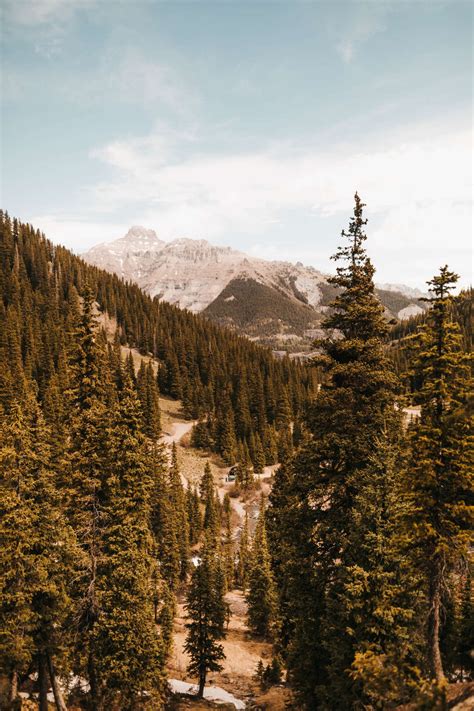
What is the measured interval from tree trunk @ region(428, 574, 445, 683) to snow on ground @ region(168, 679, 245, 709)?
24.2m

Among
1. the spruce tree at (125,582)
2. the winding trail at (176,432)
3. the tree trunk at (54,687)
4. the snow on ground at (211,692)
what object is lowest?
the snow on ground at (211,692)

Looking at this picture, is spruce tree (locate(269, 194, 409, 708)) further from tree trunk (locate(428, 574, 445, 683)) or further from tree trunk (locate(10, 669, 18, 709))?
tree trunk (locate(10, 669, 18, 709))

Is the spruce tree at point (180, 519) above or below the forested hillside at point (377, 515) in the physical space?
below

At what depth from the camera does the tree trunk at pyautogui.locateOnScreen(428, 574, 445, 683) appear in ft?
40.4

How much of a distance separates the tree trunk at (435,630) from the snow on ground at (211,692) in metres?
24.2

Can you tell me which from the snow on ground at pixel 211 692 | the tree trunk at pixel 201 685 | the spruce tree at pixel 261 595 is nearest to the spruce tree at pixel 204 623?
the tree trunk at pixel 201 685

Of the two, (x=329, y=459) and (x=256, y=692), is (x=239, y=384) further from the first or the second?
(x=329, y=459)

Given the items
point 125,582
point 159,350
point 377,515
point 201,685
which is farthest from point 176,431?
point 377,515

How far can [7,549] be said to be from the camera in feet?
61.4

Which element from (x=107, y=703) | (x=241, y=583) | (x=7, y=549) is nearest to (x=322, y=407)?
(x=7, y=549)

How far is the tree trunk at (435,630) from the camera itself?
12312 millimetres

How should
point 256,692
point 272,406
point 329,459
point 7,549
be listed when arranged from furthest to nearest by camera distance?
point 272,406
point 256,692
point 7,549
point 329,459

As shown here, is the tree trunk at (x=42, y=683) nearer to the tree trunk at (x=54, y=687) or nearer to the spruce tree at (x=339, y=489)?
the tree trunk at (x=54, y=687)

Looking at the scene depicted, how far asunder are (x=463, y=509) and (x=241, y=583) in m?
64.4
